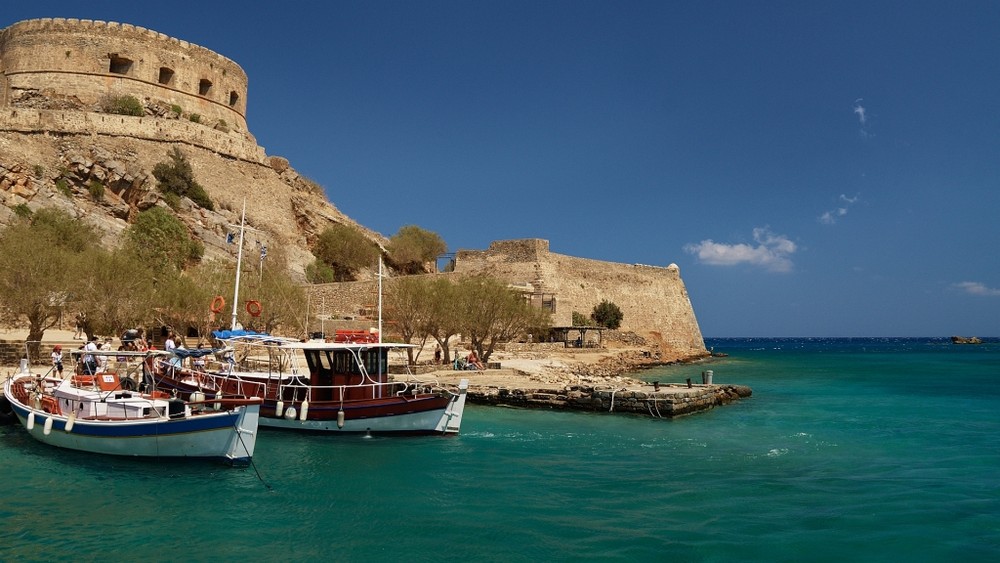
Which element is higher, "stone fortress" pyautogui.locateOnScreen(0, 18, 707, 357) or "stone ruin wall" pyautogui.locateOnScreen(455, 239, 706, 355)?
"stone fortress" pyautogui.locateOnScreen(0, 18, 707, 357)

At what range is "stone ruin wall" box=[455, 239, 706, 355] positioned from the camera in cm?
3981

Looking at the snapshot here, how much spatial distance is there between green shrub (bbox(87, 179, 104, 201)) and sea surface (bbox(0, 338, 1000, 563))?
22931 mm

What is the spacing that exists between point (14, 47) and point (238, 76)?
11.5m

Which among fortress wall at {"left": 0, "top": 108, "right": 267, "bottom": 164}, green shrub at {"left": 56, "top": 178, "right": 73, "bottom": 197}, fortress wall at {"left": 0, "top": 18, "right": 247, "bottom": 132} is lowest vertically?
green shrub at {"left": 56, "top": 178, "right": 73, "bottom": 197}

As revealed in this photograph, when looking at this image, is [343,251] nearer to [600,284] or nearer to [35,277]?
[600,284]

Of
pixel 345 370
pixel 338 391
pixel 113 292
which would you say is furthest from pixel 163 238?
pixel 338 391

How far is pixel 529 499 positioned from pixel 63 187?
30823 mm

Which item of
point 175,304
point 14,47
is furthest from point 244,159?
point 175,304

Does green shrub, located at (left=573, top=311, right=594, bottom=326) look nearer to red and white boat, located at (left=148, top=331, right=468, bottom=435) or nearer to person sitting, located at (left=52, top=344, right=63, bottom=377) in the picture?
red and white boat, located at (left=148, top=331, right=468, bottom=435)

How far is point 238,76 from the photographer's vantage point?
4531 cm

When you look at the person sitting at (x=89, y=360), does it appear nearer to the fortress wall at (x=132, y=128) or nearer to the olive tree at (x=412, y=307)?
the olive tree at (x=412, y=307)

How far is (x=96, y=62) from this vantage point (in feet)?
128

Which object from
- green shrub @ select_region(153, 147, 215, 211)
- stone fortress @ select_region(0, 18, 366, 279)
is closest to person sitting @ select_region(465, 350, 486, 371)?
stone fortress @ select_region(0, 18, 366, 279)

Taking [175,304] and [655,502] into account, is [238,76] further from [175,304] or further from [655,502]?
[655,502]
